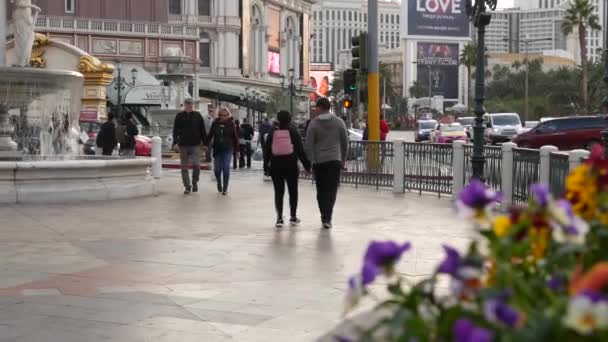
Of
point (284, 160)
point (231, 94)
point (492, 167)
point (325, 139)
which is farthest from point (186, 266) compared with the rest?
point (231, 94)

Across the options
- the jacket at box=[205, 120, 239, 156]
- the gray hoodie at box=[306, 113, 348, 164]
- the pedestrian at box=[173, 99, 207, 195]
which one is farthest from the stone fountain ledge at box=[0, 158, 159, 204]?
the gray hoodie at box=[306, 113, 348, 164]

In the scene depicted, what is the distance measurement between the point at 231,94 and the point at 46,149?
200 ft

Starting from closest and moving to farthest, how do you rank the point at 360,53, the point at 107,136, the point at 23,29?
1. the point at 23,29
2. the point at 107,136
3. the point at 360,53

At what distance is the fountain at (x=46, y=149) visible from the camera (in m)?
15.1

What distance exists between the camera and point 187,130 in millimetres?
17719

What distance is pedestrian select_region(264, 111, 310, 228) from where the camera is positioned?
41.1 ft

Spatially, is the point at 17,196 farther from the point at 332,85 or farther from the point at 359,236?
the point at 332,85

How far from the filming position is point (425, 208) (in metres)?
15.7

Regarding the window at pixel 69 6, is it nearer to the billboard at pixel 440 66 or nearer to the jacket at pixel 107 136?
the billboard at pixel 440 66

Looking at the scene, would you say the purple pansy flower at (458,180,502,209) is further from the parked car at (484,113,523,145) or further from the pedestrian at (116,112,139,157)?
the parked car at (484,113,523,145)

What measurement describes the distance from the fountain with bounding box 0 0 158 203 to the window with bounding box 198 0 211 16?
71.4 metres

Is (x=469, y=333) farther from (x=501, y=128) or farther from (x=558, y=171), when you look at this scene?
(x=501, y=128)

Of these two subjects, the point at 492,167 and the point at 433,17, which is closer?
the point at 492,167

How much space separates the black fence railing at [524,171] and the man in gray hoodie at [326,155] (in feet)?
11.1
